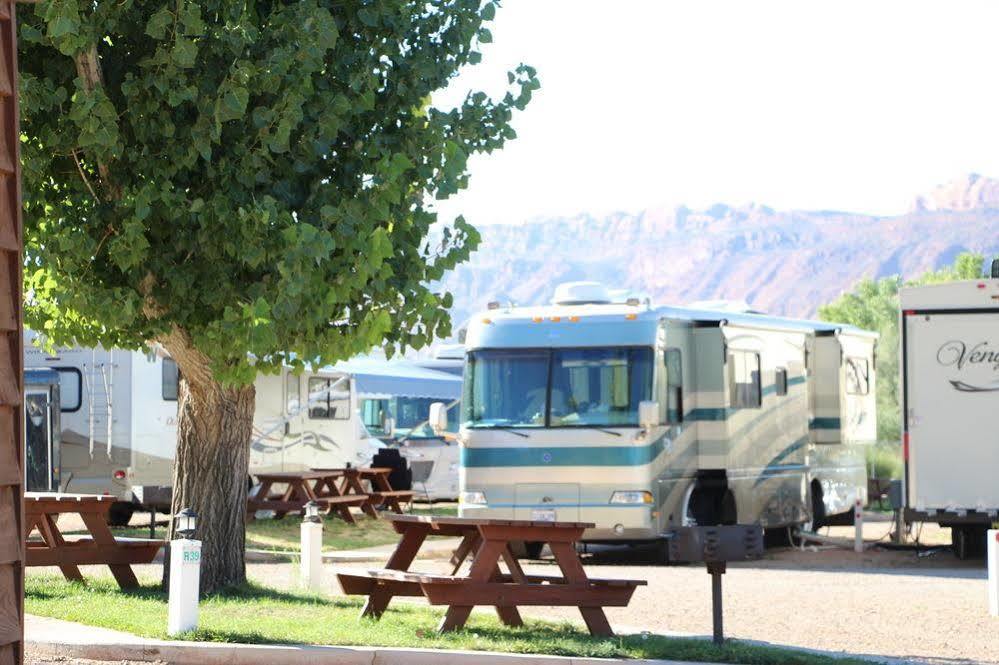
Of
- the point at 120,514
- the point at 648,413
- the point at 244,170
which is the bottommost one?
the point at 120,514

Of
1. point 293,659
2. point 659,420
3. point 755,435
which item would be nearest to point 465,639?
point 293,659

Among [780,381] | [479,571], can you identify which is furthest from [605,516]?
[479,571]

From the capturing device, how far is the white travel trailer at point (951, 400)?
57.1 ft

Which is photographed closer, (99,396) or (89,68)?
(89,68)

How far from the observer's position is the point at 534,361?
17.5 meters

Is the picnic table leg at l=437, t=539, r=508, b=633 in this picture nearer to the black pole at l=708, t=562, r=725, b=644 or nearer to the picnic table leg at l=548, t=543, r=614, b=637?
the picnic table leg at l=548, t=543, r=614, b=637

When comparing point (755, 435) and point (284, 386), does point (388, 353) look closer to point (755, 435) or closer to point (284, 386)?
point (755, 435)

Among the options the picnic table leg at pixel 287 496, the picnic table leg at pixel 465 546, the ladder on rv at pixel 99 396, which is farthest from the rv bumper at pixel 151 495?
the picnic table leg at pixel 465 546

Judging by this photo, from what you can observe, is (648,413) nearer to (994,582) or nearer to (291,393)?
(994,582)

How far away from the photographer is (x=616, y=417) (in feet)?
56.3

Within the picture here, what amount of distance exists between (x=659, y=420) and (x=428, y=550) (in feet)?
13.1

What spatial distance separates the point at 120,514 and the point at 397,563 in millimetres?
11347

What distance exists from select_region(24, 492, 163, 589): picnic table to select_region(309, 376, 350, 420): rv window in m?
11.4

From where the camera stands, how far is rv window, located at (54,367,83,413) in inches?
822
